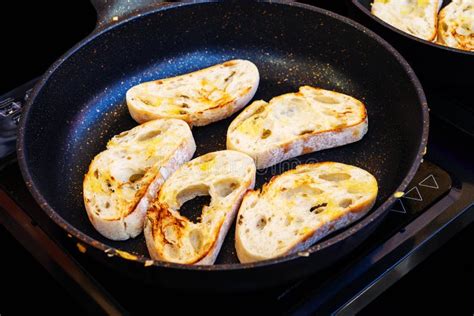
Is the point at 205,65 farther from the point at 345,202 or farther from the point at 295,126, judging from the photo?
the point at 345,202

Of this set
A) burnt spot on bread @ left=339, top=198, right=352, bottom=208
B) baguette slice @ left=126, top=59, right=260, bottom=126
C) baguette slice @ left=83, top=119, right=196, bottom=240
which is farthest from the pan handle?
burnt spot on bread @ left=339, top=198, right=352, bottom=208

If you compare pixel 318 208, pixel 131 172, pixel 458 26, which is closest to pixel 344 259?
pixel 318 208

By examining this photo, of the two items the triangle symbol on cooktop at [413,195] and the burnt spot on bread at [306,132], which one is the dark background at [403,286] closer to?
the triangle symbol on cooktop at [413,195]

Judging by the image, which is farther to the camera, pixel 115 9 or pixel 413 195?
pixel 115 9

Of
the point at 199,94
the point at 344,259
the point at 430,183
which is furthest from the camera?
the point at 199,94

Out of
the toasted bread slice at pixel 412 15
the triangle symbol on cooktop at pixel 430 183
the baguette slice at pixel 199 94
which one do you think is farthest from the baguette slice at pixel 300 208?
the toasted bread slice at pixel 412 15

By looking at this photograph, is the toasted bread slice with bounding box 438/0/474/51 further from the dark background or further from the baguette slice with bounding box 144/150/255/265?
the baguette slice with bounding box 144/150/255/265
